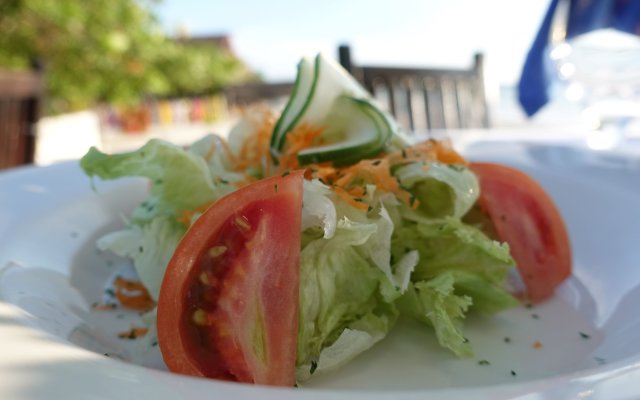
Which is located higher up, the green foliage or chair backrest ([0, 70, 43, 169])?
the green foliage

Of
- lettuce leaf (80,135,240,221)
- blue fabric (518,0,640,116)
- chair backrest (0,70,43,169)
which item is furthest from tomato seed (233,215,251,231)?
chair backrest (0,70,43,169)

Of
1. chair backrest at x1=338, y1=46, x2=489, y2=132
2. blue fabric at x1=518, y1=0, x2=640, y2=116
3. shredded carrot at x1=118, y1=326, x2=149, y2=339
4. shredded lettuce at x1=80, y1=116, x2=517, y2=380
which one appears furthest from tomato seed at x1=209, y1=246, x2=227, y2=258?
chair backrest at x1=338, y1=46, x2=489, y2=132

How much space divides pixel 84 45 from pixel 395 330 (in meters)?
5.99

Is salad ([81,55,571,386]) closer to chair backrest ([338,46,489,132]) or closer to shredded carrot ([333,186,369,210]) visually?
shredded carrot ([333,186,369,210])

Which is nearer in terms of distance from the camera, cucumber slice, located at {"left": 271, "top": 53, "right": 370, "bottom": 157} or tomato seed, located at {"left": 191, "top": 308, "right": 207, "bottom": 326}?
tomato seed, located at {"left": 191, "top": 308, "right": 207, "bottom": 326}

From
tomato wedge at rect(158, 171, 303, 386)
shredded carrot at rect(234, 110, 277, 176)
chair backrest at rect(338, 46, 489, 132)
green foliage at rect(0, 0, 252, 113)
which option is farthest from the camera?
green foliage at rect(0, 0, 252, 113)

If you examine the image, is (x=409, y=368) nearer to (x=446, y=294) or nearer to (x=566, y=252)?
(x=446, y=294)

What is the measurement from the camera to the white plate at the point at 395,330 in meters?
0.43

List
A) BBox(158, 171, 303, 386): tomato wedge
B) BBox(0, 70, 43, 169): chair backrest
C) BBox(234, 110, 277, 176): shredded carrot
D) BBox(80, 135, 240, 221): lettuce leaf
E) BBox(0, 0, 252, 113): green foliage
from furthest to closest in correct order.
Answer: BBox(0, 0, 252, 113): green foliage → BBox(0, 70, 43, 169): chair backrest → BBox(234, 110, 277, 176): shredded carrot → BBox(80, 135, 240, 221): lettuce leaf → BBox(158, 171, 303, 386): tomato wedge

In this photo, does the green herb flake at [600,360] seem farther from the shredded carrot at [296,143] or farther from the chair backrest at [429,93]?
the chair backrest at [429,93]

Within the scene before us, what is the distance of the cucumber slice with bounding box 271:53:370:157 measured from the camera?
991mm

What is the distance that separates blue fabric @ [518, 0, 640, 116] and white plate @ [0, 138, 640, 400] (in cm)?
98

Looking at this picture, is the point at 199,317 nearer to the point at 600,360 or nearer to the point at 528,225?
the point at 600,360

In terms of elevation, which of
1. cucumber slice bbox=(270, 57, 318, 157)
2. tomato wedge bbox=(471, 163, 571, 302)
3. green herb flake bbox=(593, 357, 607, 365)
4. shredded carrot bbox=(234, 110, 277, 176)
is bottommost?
green herb flake bbox=(593, 357, 607, 365)
